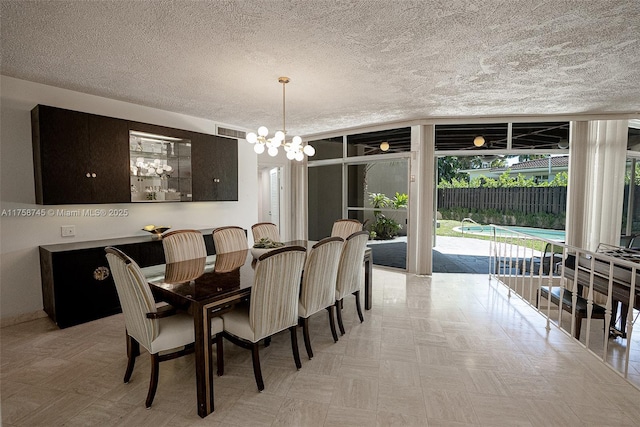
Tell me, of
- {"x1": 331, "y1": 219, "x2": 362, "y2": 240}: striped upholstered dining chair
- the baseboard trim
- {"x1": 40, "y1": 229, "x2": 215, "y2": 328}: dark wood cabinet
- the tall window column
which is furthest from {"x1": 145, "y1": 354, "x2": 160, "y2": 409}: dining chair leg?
the tall window column

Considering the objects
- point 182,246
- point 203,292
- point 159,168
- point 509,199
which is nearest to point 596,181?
point 509,199

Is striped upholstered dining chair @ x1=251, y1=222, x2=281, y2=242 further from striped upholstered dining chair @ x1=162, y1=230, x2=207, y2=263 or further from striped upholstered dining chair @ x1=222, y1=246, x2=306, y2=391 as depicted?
striped upholstered dining chair @ x1=222, y1=246, x2=306, y2=391

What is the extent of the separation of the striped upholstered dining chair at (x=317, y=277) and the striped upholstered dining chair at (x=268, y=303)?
0.61 feet

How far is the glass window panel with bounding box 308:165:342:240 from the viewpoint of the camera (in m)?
6.19

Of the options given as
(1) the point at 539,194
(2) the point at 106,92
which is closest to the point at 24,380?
(2) the point at 106,92

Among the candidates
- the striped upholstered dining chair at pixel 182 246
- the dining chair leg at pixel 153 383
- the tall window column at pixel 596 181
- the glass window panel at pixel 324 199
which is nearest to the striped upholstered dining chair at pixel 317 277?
the dining chair leg at pixel 153 383

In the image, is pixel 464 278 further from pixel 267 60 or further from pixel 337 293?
pixel 267 60

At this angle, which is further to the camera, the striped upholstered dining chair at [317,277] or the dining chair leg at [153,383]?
the striped upholstered dining chair at [317,277]

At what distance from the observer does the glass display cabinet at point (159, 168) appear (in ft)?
12.5

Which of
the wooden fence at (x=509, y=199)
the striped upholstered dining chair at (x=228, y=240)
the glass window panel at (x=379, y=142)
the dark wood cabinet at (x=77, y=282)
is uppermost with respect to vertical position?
the glass window panel at (x=379, y=142)

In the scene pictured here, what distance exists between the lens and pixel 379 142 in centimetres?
541

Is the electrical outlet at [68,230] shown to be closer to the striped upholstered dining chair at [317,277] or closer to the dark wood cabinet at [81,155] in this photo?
the dark wood cabinet at [81,155]

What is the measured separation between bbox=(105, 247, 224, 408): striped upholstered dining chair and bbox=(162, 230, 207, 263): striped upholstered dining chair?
890mm

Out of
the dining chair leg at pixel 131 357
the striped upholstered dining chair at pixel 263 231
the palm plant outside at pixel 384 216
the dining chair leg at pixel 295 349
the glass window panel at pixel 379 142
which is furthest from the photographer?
the palm plant outside at pixel 384 216
